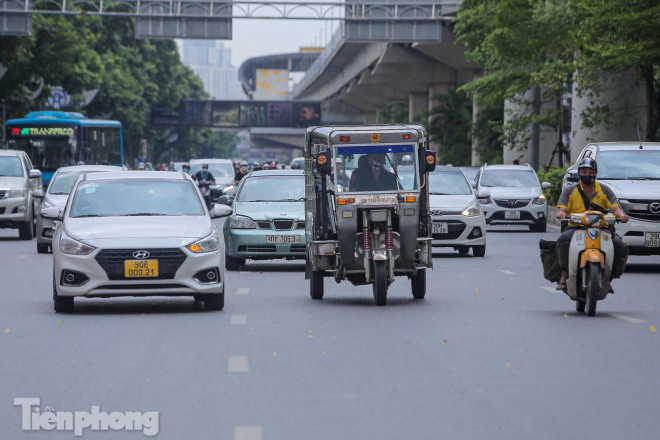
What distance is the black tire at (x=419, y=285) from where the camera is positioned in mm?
15203

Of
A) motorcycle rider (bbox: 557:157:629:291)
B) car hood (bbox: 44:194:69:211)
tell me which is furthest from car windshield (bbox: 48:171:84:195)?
motorcycle rider (bbox: 557:157:629:291)

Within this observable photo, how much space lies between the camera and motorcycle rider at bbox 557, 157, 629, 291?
535 inches

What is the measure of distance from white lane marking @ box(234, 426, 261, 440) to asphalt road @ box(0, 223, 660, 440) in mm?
21

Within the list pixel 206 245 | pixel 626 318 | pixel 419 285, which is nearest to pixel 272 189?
pixel 419 285

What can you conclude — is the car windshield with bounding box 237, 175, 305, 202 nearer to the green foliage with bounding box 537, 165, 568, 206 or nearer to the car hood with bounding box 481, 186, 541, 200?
the car hood with bounding box 481, 186, 541, 200

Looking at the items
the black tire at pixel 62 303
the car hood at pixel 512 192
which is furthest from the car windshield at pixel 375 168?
the car hood at pixel 512 192

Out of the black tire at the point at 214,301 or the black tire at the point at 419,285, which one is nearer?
the black tire at the point at 214,301

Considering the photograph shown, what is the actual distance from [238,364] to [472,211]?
13917mm

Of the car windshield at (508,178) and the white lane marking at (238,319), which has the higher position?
the car windshield at (508,178)

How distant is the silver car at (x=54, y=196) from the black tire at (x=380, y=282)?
11.0m

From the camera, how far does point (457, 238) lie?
76.5ft

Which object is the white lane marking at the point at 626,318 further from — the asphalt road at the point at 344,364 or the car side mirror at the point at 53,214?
the car side mirror at the point at 53,214

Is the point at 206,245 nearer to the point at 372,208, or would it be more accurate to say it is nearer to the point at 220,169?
the point at 372,208

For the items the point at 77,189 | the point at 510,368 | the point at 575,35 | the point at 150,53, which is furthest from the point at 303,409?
the point at 150,53
